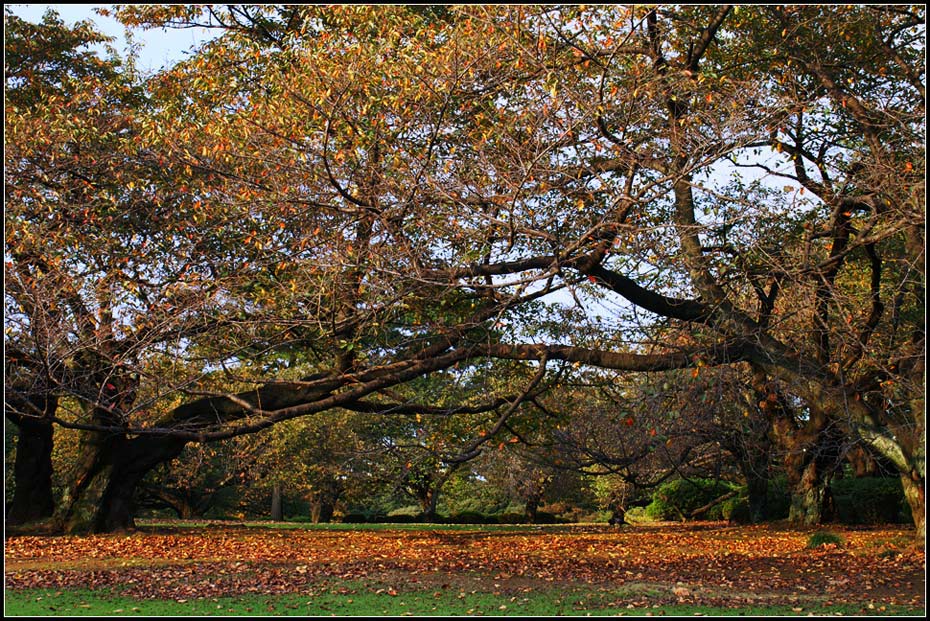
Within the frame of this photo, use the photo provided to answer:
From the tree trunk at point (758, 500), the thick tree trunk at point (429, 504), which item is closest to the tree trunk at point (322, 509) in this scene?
the thick tree trunk at point (429, 504)

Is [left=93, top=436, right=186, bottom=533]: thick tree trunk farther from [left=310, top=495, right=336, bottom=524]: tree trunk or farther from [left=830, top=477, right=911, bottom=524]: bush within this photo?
[left=310, top=495, right=336, bottom=524]: tree trunk

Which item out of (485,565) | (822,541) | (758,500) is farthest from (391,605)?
(758,500)

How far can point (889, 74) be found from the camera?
11320 mm

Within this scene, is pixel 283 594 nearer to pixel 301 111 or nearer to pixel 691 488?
pixel 301 111

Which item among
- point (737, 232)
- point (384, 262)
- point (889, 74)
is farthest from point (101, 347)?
point (889, 74)

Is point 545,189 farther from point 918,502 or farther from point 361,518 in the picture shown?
point 361,518

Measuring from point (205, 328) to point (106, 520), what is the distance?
5.41 metres

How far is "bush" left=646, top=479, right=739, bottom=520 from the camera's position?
81.7ft

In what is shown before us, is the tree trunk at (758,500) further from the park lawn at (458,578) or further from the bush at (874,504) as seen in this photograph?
the park lawn at (458,578)

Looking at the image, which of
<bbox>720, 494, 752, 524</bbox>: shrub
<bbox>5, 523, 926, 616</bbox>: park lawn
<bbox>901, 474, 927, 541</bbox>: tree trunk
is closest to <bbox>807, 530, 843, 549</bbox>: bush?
<bbox>5, 523, 926, 616</bbox>: park lawn

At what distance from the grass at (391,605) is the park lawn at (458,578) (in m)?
0.02

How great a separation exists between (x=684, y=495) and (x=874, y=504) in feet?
24.9

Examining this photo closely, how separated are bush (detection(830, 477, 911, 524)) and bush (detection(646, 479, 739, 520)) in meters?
5.82

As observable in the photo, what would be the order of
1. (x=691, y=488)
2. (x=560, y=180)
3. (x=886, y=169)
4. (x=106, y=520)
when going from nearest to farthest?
(x=886, y=169) → (x=560, y=180) → (x=106, y=520) → (x=691, y=488)
